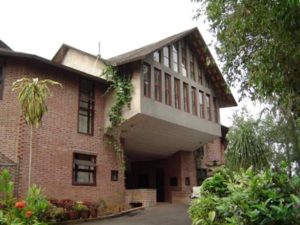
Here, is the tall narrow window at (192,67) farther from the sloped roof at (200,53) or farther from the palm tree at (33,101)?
the palm tree at (33,101)

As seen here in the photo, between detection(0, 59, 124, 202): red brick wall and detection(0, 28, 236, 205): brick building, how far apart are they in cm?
4

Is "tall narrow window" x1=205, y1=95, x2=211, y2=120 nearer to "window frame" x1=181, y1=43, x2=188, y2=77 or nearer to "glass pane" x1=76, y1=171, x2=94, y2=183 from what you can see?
"window frame" x1=181, y1=43, x2=188, y2=77

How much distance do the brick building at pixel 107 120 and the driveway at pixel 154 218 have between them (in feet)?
4.22

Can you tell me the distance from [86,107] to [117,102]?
1.39 metres

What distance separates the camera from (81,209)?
15531 millimetres

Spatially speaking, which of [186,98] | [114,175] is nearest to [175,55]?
[186,98]

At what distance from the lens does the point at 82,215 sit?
51.1ft

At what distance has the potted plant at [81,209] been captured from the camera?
1540cm

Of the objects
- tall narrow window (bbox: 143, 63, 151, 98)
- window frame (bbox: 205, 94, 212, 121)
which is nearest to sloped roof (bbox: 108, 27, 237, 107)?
tall narrow window (bbox: 143, 63, 151, 98)

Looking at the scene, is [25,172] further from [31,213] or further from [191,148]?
[191,148]

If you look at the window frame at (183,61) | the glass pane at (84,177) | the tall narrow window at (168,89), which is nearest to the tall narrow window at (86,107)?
the glass pane at (84,177)

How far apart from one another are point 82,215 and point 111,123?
179 inches

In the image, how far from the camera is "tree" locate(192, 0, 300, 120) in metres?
8.33

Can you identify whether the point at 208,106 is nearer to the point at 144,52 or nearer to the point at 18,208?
the point at 144,52
